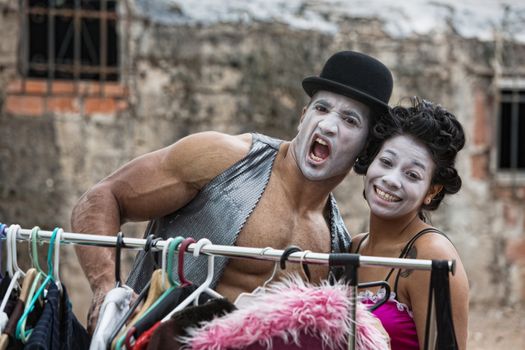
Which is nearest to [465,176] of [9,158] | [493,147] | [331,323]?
[493,147]

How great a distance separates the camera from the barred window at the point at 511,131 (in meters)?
9.68

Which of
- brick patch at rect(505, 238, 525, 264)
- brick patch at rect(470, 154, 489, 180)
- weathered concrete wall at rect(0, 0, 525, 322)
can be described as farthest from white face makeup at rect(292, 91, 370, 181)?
brick patch at rect(505, 238, 525, 264)

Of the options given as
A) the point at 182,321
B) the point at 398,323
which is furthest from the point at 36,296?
the point at 398,323

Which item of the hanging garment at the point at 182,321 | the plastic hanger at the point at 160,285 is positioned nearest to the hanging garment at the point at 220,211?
the plastic hanger at the point at 160,285

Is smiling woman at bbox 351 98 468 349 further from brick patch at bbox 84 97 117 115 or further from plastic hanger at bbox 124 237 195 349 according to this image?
brick patch at bbox 84 97 117 115

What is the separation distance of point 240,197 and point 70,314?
35.1 inches

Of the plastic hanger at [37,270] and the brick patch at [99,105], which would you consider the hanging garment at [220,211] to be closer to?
the plastic hanger at [37,270]

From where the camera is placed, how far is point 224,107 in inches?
343

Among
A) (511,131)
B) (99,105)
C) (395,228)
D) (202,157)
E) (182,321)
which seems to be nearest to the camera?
(182,321)

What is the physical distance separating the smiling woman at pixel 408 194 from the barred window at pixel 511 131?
6.86 meters

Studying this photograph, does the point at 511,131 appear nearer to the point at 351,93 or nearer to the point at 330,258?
the point at 351,93

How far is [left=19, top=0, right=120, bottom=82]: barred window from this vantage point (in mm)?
8383

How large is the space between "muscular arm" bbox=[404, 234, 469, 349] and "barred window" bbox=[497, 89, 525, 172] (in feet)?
23.2

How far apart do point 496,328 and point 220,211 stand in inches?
264
